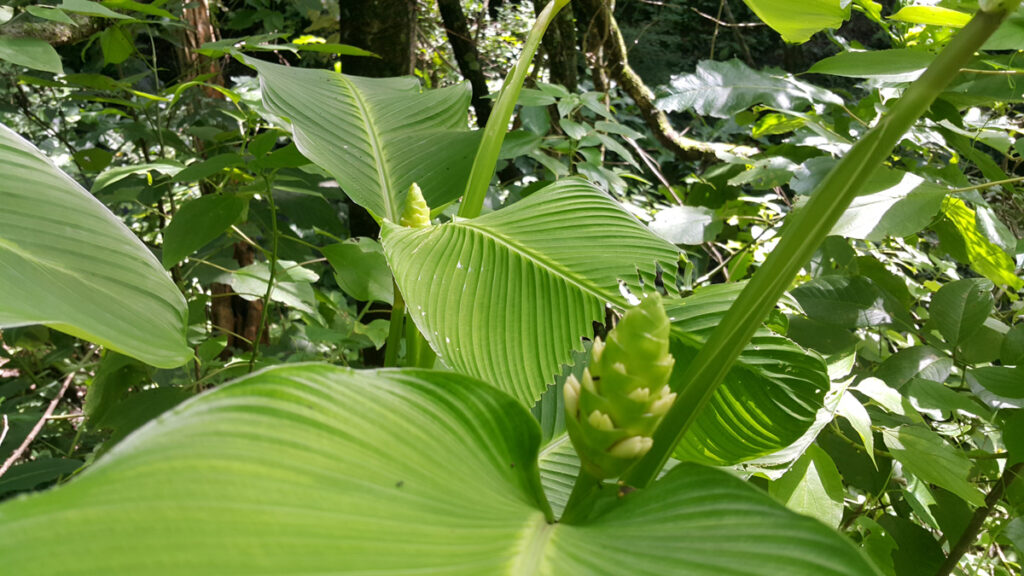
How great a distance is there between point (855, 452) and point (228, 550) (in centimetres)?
93

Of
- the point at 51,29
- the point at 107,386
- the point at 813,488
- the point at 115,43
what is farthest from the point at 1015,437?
the point at 51,29

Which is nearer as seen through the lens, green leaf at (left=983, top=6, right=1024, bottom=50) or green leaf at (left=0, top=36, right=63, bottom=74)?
green leaf at (left=983, top=6, right=1024, bottom=50)

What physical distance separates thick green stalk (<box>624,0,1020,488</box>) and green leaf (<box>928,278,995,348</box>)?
2.46ft

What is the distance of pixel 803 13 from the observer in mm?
449

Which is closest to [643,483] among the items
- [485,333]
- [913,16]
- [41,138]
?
[485,333]

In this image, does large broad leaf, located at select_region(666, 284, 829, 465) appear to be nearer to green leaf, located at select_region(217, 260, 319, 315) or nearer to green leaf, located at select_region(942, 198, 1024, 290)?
green leaf, located at select_region(942, 198, 1024, 290)

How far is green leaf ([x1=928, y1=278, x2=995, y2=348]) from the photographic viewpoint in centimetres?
86

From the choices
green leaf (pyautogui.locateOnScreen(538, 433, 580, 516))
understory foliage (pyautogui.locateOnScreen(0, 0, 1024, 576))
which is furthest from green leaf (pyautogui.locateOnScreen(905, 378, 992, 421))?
green leaf (pyautogui.locateOnScreen(538, 433, 580, 516))

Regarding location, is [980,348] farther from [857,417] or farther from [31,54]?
[31,54]

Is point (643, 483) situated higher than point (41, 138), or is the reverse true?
point (643, 483)

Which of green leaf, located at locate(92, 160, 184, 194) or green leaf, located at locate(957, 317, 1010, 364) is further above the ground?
green leaf, located at locate(92, 160, 184, 194)

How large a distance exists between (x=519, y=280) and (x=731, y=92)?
726mm

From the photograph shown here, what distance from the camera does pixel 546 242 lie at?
50 centimetres

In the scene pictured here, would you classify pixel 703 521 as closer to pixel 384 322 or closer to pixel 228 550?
pixel 228 550
